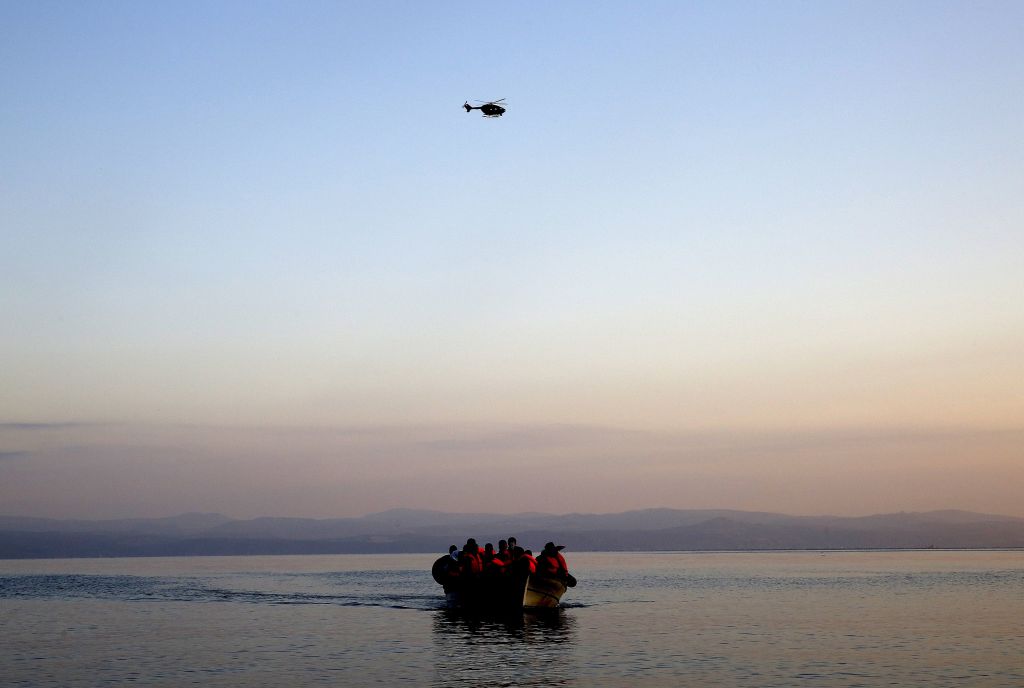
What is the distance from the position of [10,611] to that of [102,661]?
27.7m

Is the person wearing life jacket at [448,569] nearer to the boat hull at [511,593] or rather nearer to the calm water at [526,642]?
the boat hull at [511,593]

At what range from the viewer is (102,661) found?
33.2m

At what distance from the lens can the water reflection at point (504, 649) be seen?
28.9m

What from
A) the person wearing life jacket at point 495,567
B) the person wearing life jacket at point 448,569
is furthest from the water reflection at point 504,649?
the person wearing life jacket at point 495,567

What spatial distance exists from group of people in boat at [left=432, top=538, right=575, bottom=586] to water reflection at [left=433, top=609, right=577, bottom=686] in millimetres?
1745

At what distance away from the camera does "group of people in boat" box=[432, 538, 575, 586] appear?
154 feet

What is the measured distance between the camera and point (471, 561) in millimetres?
49531

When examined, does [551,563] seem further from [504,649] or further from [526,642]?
[504,649]

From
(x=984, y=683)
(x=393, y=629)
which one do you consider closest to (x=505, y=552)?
(x=393, y=629)

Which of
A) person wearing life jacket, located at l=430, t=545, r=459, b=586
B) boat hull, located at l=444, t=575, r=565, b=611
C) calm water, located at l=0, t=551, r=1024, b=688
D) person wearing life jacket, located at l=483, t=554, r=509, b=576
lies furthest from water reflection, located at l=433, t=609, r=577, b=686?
person wearing life jacket, located at l=483, t=554, r=509, b=576

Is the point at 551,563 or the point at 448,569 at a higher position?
the point at 551,563

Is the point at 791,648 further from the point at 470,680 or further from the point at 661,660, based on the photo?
the point at 470,680

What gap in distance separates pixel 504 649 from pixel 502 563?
1347 cm

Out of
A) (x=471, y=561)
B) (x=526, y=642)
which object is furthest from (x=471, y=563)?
(x=526, y=642)
